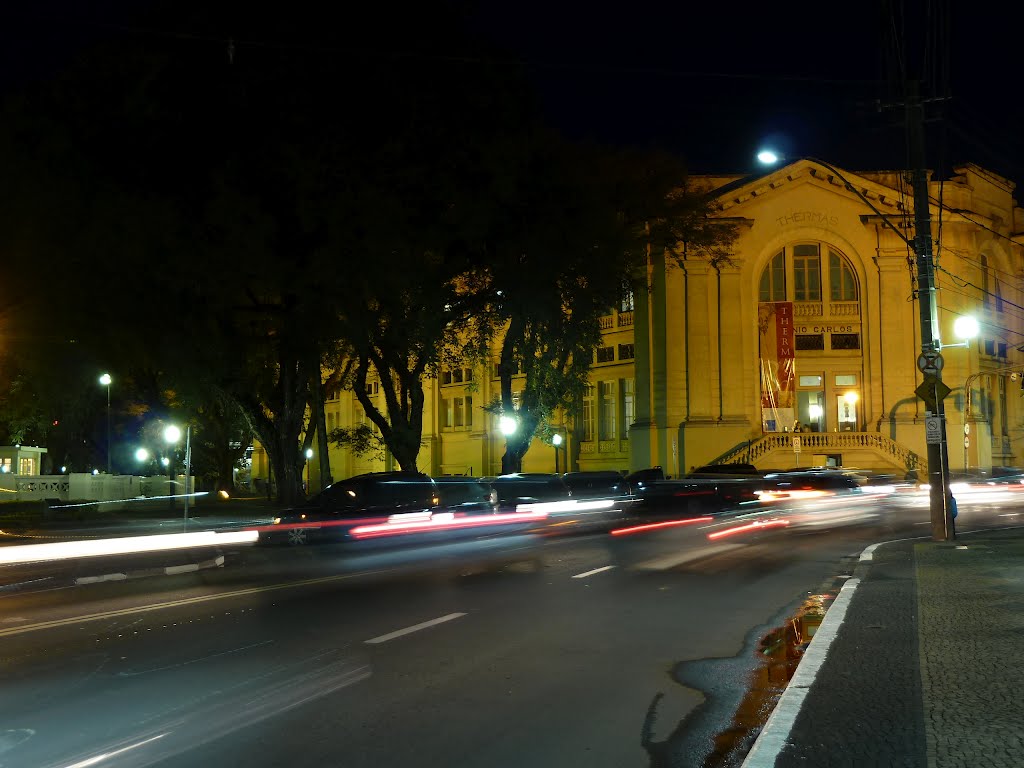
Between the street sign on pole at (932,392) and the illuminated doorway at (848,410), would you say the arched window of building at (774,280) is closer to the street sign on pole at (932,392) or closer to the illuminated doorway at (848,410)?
the illuminated doorway at (848,410)

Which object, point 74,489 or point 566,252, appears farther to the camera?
point 74,489

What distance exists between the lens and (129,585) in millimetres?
16594

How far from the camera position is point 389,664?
9422 mm

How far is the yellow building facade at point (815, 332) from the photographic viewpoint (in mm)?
54219

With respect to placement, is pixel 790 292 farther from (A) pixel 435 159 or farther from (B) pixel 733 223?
(A) pixel 435 159

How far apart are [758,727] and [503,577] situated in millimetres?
9456

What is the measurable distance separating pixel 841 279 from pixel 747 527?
32.2 m

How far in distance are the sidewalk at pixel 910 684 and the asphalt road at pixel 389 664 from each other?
62 cm

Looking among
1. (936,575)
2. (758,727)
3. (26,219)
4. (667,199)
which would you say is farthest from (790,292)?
(758,727)

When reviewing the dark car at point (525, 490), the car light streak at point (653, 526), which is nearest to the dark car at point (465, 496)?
the dark car at point (525, 490)

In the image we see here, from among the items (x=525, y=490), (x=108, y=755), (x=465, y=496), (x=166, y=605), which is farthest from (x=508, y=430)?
(x=108, y=755)

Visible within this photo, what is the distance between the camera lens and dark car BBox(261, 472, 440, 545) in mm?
25047

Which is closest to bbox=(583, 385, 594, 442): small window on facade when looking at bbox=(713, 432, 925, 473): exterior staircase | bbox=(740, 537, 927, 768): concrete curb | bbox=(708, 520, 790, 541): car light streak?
bbox=(713, 432, 925, 473): exterior staircase

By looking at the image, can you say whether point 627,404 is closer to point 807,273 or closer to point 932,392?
point 807,273
